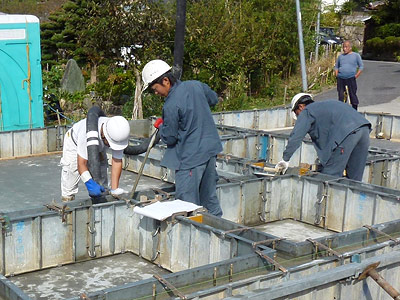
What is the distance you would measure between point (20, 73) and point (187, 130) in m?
8.12

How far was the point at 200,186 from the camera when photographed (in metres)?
7.06

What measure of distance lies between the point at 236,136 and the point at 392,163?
301cm

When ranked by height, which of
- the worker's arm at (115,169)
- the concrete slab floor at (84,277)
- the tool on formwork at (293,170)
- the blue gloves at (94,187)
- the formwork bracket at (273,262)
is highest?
the worker's arm at (115,169)

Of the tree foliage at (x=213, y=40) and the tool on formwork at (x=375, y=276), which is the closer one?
the tool on formwork at (x=375, y=276)

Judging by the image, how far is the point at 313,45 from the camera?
76.7 ft

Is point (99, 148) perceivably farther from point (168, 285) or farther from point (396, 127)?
point (396, 127)

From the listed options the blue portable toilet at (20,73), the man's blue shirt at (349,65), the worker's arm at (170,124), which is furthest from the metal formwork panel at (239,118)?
the worker's arm at (170,124)

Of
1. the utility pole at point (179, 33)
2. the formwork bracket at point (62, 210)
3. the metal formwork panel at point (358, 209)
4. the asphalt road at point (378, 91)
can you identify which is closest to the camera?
the formwork bracket at point (62, 210)

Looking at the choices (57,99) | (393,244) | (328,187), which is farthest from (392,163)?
(57,99)

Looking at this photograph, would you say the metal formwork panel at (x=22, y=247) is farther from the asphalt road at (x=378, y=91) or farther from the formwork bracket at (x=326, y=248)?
the asphalt road at (x=378, y=91)

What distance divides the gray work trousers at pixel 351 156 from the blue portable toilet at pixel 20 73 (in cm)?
780

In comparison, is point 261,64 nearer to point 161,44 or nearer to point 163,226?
point 161,44

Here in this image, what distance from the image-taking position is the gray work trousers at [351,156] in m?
7.76

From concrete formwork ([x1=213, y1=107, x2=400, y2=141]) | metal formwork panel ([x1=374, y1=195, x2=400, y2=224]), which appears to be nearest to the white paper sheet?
metal formwork panel ([x1=374, y1=195, x2=400, y2=224])
